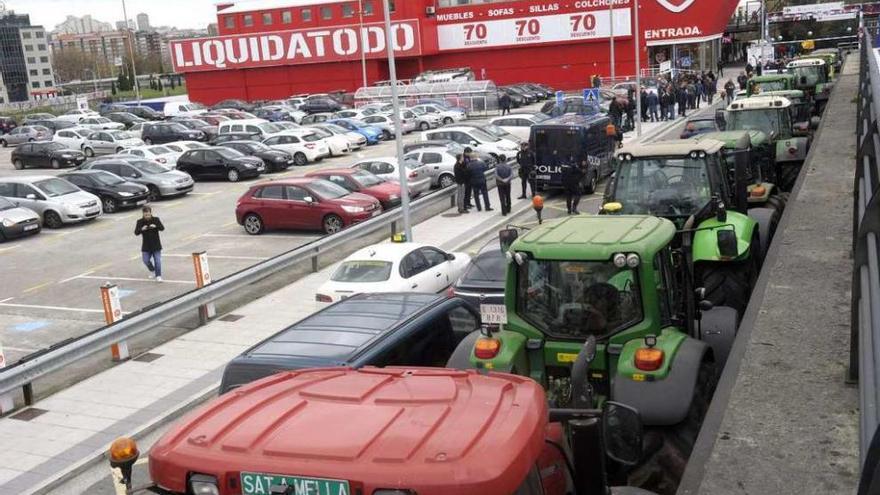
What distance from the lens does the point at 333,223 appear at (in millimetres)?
22781

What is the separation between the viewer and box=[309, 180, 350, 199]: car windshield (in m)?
23.1

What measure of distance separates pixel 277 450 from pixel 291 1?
7224cm

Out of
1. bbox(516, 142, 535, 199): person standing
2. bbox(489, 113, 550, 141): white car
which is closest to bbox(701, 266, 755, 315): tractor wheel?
bbox(516, 142, 535, 199): person standing

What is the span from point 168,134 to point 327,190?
27.3 m

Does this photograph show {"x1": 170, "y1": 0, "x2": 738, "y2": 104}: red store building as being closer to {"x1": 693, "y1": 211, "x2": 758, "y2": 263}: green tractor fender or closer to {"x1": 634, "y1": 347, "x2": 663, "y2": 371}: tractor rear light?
{"x1": 693, "y1": 211, "x2": 758, "y2": 263}: green tractor fender

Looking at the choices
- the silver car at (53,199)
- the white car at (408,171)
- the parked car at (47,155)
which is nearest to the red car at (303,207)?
the white car at (408,171)

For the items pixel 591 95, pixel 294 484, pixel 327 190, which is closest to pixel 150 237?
pixel 327 190

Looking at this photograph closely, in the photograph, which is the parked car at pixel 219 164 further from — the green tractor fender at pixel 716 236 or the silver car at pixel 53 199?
the green tractor fender at pixel 716 236

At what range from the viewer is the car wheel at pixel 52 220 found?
26578mm

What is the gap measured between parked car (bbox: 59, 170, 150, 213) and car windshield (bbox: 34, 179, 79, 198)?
1.04 metres

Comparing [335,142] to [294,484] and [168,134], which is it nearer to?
[168,134]

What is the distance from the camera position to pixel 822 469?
4332 millimetres

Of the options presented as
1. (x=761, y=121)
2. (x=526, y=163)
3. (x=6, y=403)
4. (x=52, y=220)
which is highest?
(x=761, y=121)

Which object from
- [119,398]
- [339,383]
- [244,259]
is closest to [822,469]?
[339,383]
